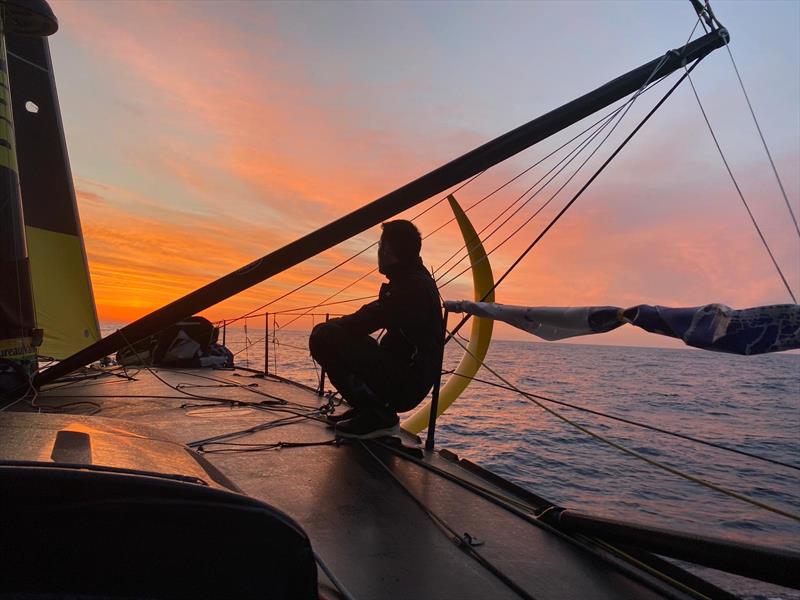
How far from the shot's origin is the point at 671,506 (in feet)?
24.5

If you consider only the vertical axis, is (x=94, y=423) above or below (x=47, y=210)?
below

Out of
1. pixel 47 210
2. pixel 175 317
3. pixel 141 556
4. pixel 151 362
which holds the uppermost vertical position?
pixel 47 210

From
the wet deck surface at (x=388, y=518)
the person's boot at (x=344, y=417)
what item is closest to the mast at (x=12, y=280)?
A: the wet deck surface at (x=388, y=518)

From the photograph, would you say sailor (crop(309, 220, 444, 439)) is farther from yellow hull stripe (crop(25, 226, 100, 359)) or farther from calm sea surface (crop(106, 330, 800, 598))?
yellow hull stripe (crop(25, 226, 100, 359))

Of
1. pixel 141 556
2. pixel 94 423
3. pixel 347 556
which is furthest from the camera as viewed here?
pixel 347 556

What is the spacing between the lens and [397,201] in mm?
4195

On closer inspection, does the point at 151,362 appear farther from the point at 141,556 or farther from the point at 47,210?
the point at 141,556

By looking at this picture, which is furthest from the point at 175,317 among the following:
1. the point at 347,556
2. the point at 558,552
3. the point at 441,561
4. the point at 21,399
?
the point at 558,552

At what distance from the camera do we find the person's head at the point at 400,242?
3.86 metres

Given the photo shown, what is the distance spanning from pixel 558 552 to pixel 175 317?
3352 millimetres

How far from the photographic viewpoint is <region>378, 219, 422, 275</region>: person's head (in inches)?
152

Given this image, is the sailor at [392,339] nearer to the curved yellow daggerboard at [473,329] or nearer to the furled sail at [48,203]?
the curved yellow daggerboard at [473,329]

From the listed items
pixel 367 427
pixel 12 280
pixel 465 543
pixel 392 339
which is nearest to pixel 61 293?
pixel 12 280

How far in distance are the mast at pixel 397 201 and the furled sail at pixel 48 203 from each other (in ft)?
16.0
